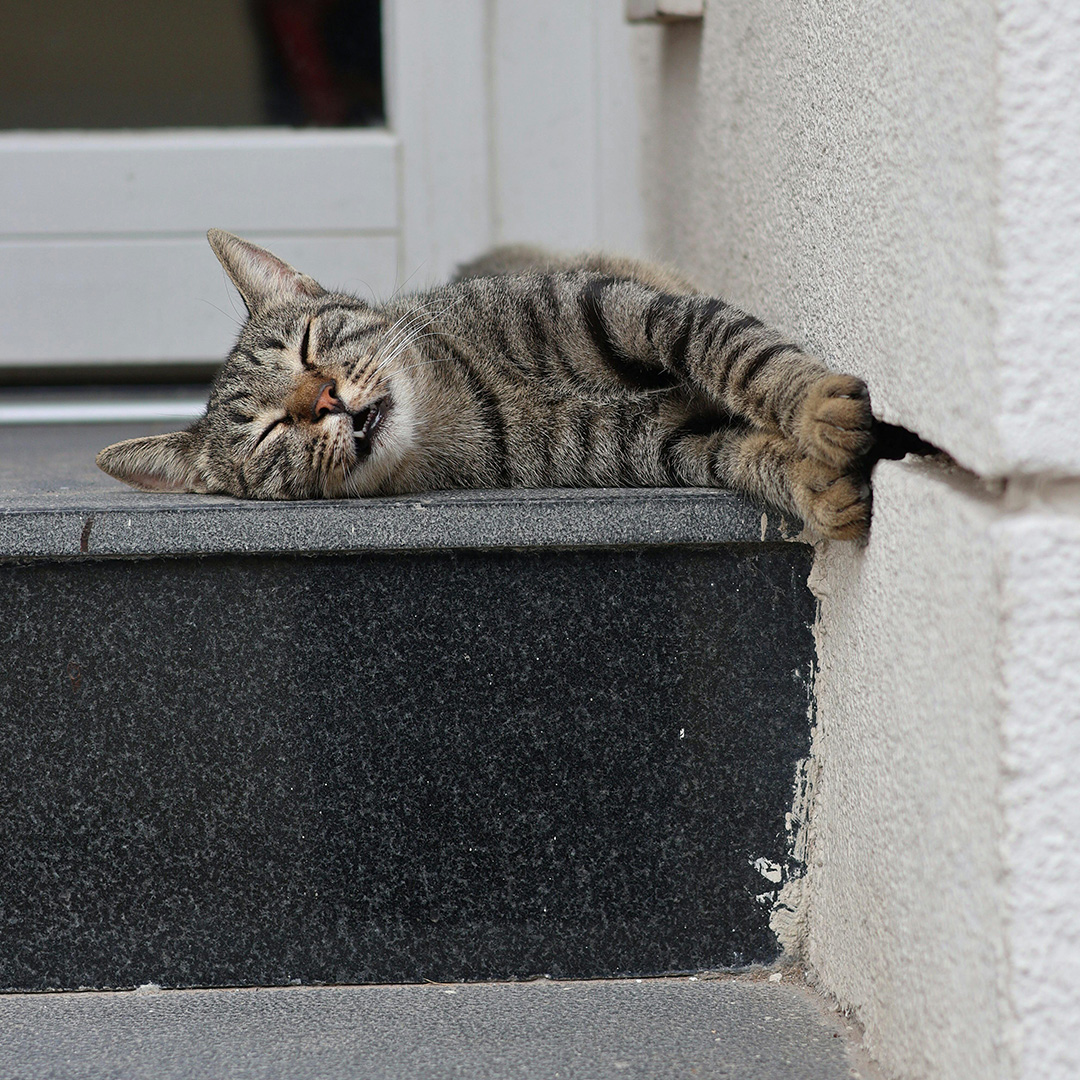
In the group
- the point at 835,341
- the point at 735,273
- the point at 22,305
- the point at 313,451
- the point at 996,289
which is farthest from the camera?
the point at 22,305

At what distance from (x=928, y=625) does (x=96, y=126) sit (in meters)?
2.53

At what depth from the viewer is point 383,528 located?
1.38m

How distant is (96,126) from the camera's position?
2.83 meters

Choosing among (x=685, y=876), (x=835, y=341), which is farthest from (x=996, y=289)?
(x=685, y=876)

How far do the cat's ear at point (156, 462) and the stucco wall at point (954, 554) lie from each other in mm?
961

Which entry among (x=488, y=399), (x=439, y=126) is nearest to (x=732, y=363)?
(x=488, y=399)

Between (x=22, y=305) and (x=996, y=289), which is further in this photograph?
(x=22, y=305)

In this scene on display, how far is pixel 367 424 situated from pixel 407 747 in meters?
0.50

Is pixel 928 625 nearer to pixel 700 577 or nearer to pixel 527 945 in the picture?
pixel 700 577

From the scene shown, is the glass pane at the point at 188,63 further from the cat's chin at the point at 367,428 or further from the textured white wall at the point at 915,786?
the textured white wall at the point at 915,786

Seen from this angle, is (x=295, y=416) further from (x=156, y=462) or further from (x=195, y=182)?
(x=195, y=182)

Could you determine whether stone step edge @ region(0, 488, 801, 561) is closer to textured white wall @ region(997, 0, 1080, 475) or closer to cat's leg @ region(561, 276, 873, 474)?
cat's leg @ region(561, 276, 873, 474)

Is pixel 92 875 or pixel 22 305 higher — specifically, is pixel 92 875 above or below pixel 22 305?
below

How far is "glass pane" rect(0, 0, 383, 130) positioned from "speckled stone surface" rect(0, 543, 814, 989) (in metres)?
1.84
